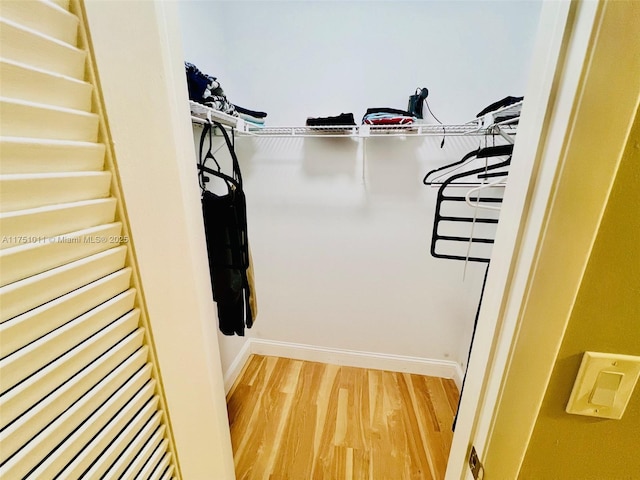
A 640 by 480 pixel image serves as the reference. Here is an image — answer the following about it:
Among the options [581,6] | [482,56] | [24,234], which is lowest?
[24,234]

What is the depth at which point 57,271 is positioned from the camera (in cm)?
39

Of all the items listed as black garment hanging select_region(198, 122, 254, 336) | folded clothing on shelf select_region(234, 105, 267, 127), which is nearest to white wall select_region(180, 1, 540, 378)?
folded clothing on shelf select_region(234, 105, 267, 127)

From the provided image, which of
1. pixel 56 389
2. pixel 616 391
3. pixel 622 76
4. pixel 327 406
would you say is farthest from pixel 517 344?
pixel 327 406

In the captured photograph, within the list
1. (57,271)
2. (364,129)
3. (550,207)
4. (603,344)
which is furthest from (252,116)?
(603,344)

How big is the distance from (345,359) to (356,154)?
1.47 m

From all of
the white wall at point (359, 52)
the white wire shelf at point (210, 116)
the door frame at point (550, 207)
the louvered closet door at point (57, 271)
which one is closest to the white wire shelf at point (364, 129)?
the white wire shelf at point (210, 116)

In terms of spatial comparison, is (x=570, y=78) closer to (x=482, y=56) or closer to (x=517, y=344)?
(x=517, y=344)

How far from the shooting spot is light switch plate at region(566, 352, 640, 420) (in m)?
0.38

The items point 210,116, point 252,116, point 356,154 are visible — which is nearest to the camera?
point 210,116

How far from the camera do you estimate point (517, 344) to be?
0.40 m

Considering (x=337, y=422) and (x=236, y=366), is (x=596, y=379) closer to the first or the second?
(x=337, y=422)

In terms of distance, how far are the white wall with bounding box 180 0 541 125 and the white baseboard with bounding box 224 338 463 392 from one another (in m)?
1.61

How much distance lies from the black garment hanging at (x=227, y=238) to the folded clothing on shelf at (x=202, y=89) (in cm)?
10

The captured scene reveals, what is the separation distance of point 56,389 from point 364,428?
1.57m
